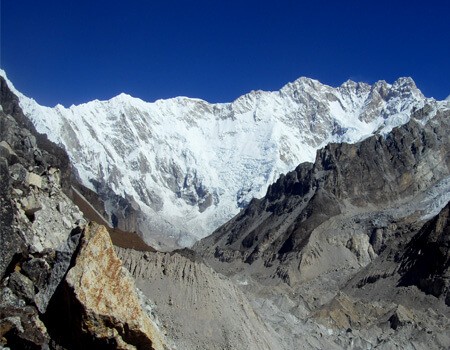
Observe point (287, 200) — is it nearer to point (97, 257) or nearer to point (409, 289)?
point (409, 289)

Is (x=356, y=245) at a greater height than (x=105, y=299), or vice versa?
(x=356, y=245)

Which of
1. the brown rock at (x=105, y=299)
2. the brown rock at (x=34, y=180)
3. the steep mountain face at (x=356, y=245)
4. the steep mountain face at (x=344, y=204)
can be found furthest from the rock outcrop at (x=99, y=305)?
the steep mountain face at (x=344, y=204)

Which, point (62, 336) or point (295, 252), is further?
point (295, 252)

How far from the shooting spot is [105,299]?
10641mm

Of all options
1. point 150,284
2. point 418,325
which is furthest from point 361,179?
point 150,284

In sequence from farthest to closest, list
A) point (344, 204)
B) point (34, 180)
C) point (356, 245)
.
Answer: point (344, 204) → point (356, 245) → point (34, 180)

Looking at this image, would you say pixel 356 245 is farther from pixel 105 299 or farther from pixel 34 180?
pixel 105 299

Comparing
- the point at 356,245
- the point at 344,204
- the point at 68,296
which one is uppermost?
the point at 344,204

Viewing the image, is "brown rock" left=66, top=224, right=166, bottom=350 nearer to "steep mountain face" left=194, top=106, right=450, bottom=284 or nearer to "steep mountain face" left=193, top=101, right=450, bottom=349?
"steep mountain face" left=193, top=101, right=450, bottom=349

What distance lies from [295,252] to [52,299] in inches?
4140

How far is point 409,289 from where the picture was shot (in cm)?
8531

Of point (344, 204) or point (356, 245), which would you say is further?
point (344, 204)

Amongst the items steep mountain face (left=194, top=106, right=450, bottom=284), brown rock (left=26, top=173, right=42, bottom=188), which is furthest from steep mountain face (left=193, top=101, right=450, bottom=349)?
brown rock (left=26, top=173, right=42, bottom=188)

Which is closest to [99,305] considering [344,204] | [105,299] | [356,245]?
[105,299]
